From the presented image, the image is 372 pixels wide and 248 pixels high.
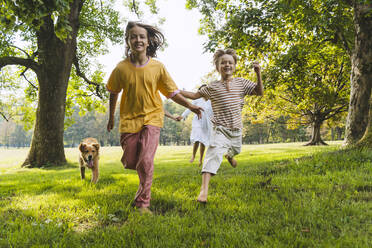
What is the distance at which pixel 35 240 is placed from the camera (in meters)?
2.45

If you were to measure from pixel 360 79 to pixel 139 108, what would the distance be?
7601mm

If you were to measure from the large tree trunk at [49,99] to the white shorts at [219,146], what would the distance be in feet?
32.3

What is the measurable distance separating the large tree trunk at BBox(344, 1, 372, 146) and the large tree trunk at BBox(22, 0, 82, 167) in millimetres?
11603

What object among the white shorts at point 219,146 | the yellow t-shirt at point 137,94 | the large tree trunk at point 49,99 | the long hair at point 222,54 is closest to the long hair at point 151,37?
the yellow t-shirt at point 137,94

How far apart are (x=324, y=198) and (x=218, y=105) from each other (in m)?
2.09

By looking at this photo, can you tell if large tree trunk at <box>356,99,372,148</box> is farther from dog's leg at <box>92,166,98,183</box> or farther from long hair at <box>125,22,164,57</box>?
dog's leg at <box>92,166,98,183</box>

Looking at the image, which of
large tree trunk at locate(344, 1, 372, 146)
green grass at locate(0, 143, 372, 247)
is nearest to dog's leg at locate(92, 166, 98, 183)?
green grass at locate(0, 143, 372, 247)

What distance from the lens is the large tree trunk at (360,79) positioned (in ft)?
24.2

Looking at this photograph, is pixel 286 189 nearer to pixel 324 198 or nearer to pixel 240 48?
pixel 324 198

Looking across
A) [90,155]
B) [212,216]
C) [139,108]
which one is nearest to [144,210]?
[212,216]

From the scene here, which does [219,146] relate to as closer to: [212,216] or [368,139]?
[212,216]

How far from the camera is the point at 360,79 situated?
763cm

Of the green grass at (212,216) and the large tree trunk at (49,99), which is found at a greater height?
the large tree trunk at (49,99)

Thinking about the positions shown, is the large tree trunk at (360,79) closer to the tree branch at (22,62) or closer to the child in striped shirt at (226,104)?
the child in striped shirt at (226,104)
